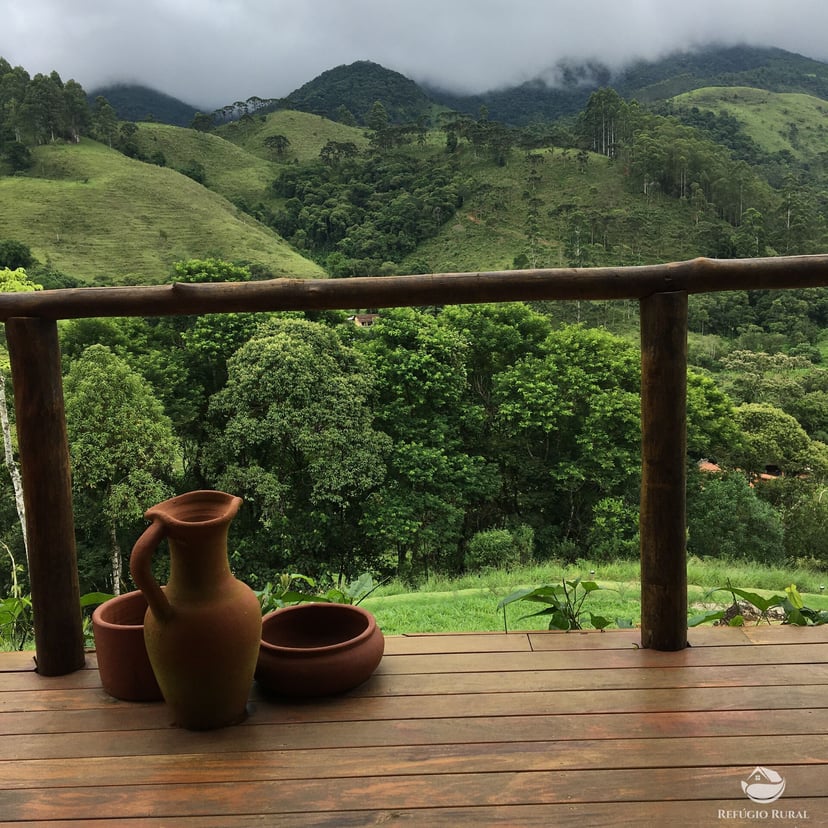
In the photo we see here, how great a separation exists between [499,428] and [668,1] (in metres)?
141

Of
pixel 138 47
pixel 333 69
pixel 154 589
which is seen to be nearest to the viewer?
pixel 154 589

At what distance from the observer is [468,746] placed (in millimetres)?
1310

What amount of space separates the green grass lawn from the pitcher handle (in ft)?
8.21

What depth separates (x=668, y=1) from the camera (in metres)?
128

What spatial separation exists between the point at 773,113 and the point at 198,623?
80.5 metres

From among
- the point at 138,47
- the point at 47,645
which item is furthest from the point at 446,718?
the point at 138,47

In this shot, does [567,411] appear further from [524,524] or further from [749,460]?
[749,460]

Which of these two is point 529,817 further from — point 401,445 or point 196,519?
point 401,445

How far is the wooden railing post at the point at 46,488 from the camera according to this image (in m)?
1.57

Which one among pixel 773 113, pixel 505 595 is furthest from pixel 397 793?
pixel 773 113

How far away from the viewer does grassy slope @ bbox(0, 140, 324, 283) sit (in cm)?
3841

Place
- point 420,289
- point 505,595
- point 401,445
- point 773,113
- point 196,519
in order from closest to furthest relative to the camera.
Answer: point 196,519 < point 420,289 < point 505,595 < point 401,445 < point 773,113

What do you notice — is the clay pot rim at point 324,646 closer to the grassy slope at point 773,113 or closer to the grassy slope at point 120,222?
the grassy slope at point 120,222

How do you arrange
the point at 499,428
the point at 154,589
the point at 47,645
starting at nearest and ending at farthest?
the point at 154,589 → the point at 47,645 → the point at 499,428
